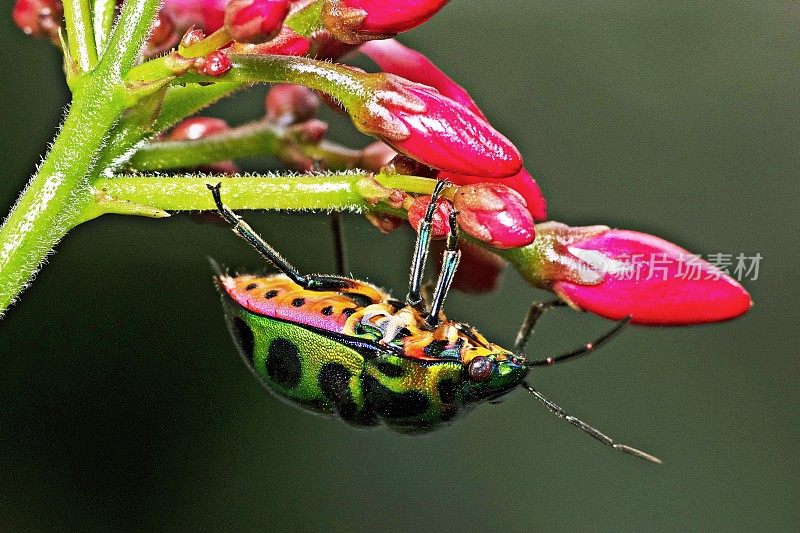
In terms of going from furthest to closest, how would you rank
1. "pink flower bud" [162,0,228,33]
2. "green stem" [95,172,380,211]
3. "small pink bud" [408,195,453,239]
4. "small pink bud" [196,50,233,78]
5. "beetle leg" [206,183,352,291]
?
"pink flower bud" [162,0,228,33]
"beetle leg" [206,183,352,291]
"small pink bud" [408,195,453,239]
"green stem" [95,172,380,211]
"small pink bud" [196,50,233,78]

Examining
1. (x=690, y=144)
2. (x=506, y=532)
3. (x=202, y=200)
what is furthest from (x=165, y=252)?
(x=202, y=200)

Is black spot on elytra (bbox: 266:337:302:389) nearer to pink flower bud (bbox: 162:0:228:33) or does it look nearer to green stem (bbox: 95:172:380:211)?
green stem (bbox: 95:172:380:211)

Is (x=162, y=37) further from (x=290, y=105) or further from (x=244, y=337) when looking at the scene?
(x=244, y=337)

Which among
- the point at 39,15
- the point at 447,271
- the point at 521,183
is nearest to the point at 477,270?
the point at 447,271

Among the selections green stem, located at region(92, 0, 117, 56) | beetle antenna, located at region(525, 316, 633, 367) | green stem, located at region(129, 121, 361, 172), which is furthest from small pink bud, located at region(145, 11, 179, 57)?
beetle antenna, located at region(525, 316, 633, 367)

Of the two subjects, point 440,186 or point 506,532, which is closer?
point 440,186

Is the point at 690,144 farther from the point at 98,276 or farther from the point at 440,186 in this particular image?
the point at 440,186

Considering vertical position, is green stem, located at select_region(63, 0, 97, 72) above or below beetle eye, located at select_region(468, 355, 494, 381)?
above
